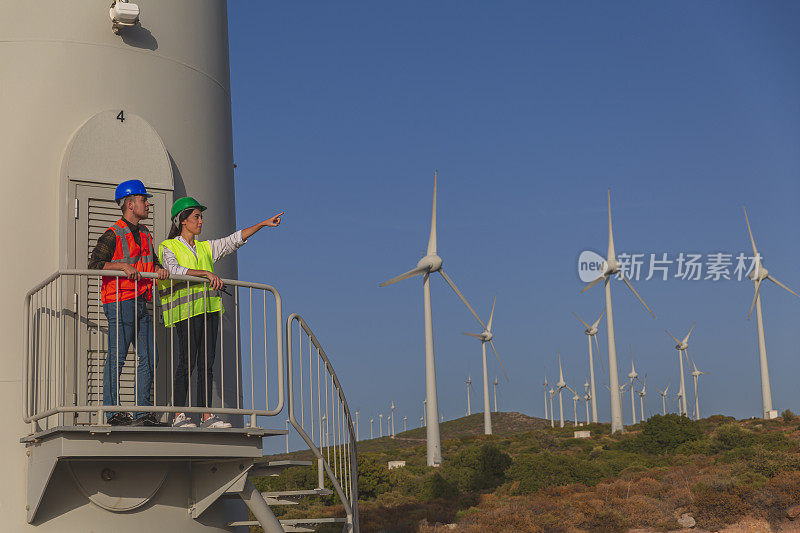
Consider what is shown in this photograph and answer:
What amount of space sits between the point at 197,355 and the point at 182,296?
1.91 ft

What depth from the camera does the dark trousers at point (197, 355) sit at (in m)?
8.58

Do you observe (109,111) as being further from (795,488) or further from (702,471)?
(702,471)

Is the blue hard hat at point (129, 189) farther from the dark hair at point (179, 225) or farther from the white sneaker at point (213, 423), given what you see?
the white sneaker at point (213, 423)

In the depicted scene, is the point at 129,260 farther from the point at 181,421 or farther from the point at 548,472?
the point at 548,472

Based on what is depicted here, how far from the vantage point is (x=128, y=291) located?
8367 millimetres

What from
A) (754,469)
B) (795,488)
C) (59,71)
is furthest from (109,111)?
(754,469)

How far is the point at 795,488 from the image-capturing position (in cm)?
2772

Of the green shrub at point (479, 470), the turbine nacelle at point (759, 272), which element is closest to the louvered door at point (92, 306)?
the green shrub at point (479, 470)

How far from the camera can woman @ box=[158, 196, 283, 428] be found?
335 inches

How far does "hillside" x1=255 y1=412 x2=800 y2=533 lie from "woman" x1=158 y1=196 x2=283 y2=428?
18609 mm

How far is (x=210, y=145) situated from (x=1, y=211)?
256 centimetres

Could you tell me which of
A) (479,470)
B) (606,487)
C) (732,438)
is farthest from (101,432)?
(732,438)

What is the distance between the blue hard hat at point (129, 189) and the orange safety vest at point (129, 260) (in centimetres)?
25

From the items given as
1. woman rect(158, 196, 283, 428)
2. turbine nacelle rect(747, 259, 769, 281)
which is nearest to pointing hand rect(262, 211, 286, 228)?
woman rect(158, 196, 283, 428)
